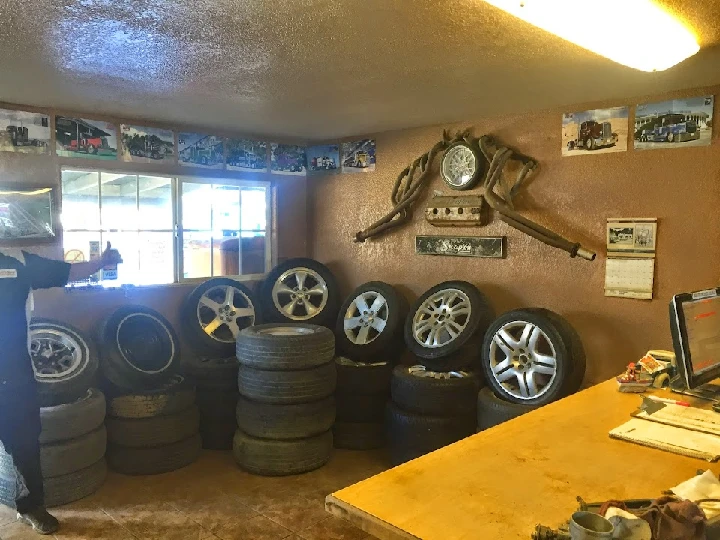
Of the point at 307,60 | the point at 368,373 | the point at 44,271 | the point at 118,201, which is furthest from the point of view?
the point at 118,201

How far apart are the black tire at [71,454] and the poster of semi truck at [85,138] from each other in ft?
6.97

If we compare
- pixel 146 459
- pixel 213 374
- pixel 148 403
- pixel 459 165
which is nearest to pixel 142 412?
pixel 148 403

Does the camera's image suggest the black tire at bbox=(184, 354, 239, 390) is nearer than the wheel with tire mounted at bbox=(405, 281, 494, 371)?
No

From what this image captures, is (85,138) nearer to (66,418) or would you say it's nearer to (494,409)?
(66,418)

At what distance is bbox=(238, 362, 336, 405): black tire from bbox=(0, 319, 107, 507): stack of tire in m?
1.02

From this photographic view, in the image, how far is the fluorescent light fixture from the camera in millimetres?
1917

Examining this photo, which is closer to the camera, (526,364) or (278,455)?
(526,364)

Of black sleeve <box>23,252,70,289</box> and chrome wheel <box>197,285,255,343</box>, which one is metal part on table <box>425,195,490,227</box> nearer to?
chrome wheel <box>197,285,255,343</box>

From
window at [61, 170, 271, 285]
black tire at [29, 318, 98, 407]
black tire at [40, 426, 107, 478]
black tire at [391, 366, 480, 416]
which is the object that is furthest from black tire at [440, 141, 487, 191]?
black tire at [40, 426, 107, 478]

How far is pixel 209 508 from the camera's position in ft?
12.8

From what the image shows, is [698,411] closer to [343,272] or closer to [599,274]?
[599,274]

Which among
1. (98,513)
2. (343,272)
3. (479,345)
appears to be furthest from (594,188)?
(98,513)

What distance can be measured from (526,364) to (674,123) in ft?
5.89

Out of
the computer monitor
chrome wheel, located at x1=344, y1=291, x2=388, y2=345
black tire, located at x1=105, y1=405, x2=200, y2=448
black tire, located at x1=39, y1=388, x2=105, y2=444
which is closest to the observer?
the computer monitor
